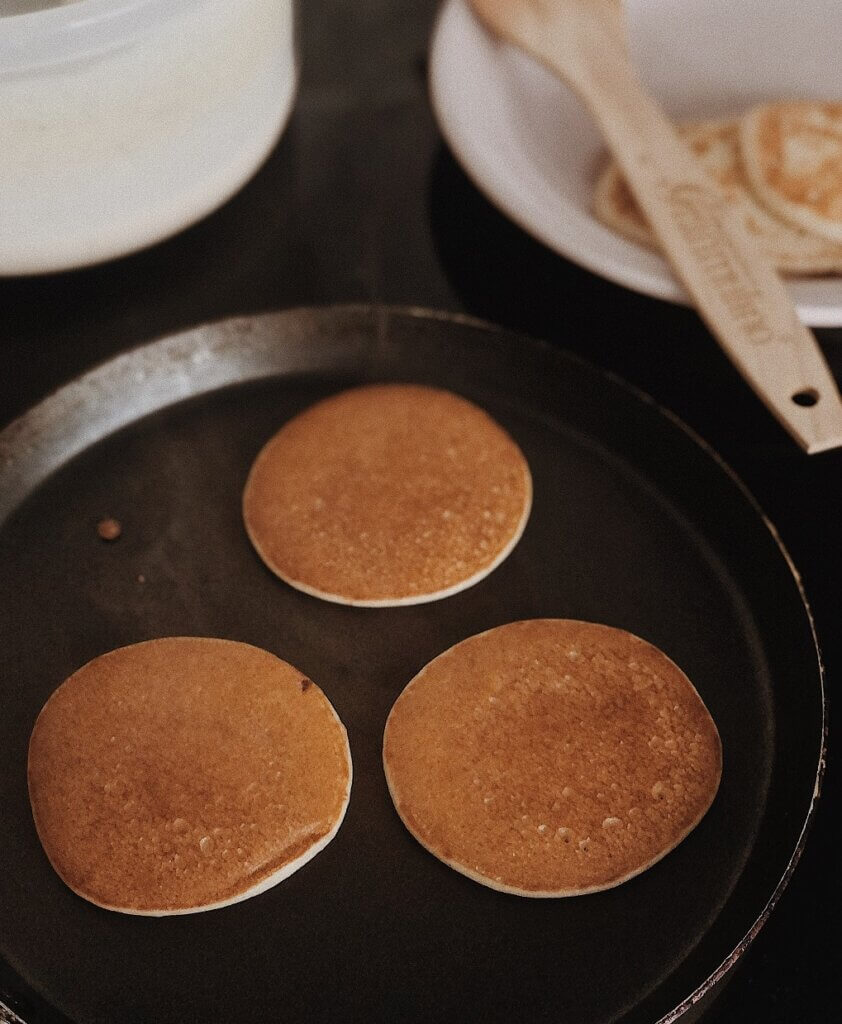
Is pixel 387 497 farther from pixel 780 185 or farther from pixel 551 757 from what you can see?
pixel 780 185

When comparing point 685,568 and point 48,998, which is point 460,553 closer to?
point 685,568

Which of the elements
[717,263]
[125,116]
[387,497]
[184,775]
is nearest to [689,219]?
[717,263]

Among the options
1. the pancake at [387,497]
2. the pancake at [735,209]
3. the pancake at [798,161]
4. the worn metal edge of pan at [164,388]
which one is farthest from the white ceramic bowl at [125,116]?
the pancake at [798,161]

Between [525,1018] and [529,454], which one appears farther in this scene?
→ [529,454]

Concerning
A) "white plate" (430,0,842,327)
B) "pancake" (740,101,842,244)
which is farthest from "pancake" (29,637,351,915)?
"pancake" (740,101,842,244)

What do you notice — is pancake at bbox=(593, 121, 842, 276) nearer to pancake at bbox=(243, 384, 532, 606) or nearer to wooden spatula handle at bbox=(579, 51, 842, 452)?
wooden spatula handle at bbox=(579, 51, 842, 452)

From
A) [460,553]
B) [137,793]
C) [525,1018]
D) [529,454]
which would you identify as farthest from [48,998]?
[529,454]

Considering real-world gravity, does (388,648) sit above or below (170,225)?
below

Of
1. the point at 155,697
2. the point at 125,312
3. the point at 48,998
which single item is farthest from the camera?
the point at 125,312
